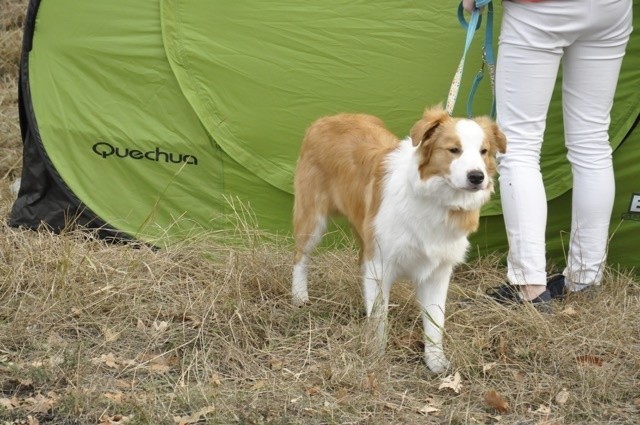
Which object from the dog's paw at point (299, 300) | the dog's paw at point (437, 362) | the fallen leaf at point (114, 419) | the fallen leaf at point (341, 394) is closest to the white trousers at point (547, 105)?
the dog's paw at point (437, 362)

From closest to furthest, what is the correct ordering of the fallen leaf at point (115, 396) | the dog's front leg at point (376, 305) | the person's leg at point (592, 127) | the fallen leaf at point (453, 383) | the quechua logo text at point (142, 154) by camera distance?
1. the fallen leaf at point (115, 396)
2. the fallen leaf at point (453, 383)
3. the dog's front leg at point (376, 305)
4. the person's leg at point (592, 127)
5. the quechua logo text at point (142, 154)

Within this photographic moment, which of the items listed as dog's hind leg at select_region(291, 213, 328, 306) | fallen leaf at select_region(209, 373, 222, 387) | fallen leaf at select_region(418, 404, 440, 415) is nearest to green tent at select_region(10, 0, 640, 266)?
dog's hind leg at select_region(291, 213, 328, 306)

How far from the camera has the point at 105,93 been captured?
505cm

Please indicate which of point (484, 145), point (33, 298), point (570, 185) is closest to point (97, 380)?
point (33, 298)

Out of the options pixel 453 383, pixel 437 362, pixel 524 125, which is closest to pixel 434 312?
pixel 437 362

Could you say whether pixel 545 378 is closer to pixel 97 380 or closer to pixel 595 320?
pixel 595 320

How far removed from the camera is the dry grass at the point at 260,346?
3570 mm

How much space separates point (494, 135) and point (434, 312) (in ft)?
2.26

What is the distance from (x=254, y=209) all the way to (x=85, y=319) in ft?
3.99

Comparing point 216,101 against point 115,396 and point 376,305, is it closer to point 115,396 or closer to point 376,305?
point 376,305

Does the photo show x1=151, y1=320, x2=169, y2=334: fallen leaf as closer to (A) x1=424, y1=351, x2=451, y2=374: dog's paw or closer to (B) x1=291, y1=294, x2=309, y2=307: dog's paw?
(B) x1=291, y1=294, x2=309, y2=307: dog's paw

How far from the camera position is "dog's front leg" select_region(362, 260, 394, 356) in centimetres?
390

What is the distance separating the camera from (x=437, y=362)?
393 cm

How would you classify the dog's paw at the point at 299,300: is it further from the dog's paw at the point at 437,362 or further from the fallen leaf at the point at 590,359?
the fallen leaf at the point at 590,359
